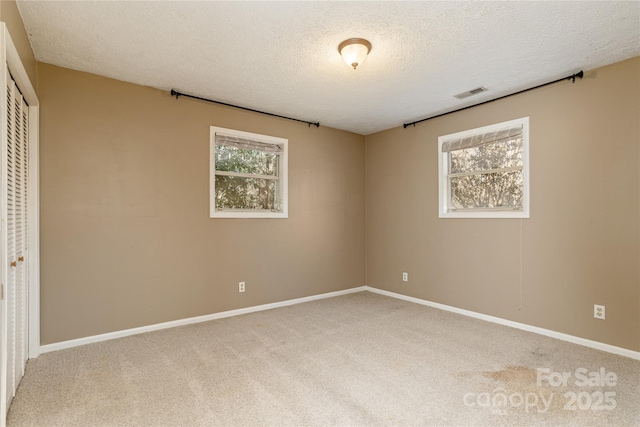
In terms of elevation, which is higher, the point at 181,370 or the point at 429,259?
the point at 429,259

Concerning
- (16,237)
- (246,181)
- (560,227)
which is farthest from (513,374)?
(16,237)

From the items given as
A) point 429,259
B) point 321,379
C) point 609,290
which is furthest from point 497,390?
point 429,259

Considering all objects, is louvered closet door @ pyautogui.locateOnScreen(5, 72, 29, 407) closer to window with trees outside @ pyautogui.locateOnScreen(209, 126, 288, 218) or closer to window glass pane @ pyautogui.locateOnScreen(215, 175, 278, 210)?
window with trees outside @ pyautogui.locateOnScreen(209, 126, 288, 218)

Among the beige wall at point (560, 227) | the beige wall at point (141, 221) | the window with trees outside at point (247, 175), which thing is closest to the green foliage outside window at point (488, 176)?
the beige wall at point (560, 227)

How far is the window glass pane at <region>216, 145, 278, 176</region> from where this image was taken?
400 cm

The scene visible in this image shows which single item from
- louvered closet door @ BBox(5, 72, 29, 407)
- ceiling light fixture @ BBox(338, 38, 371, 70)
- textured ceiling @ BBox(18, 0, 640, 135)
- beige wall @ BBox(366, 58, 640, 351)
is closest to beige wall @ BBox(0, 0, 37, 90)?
textured ceiling @ BBox(18, 0, 640, 135)

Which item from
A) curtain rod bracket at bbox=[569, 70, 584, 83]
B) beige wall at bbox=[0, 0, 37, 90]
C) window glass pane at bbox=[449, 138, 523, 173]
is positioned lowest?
window glass pane at bbox=[449, 138, 523, 173]

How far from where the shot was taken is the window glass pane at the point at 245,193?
13.1 ft

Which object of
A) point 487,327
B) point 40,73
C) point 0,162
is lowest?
point 487,327

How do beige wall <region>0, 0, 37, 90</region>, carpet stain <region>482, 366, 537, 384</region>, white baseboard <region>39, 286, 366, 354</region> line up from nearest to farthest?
1. beige wall <region>0, 0, 37, 90</region>
2. carpet stain <region>482, 366, 537, 384</region>
3. white baseboard <region>39, 286, 366, 354</region>

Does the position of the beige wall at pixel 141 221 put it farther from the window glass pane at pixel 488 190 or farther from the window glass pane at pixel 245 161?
the window glass pane at pixel 488 190

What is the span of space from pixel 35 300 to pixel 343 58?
3.28 metres

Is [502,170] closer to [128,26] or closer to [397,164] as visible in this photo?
[397,164]

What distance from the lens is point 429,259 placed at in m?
4.43
